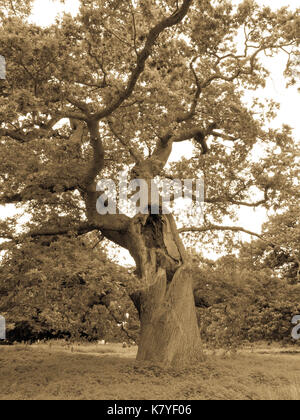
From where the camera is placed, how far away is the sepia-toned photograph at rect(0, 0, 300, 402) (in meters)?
9.82

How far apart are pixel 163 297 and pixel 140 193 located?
3.90 metres

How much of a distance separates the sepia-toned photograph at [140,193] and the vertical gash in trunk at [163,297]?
0.05 meters

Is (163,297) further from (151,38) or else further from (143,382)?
(151,38)

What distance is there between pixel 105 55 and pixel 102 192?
→ 4.82m

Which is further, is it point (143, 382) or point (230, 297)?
point (230, 297)

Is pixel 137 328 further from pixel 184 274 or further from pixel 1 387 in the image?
pixel 1 387

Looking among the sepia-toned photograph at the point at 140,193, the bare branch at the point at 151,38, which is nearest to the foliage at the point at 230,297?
the sepia-toned photograph at the point at 140,193

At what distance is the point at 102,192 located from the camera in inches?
561

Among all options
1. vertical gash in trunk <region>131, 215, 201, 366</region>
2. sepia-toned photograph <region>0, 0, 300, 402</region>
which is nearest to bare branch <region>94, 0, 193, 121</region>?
sepia-toned photograph <region>0, 0, 300, 402</region>

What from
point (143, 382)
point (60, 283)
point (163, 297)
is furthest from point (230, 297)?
point (60, 283)

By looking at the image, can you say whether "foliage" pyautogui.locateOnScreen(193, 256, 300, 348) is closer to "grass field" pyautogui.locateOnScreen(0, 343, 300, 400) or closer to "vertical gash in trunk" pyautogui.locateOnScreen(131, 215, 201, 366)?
"vertical gash in trunk" pyautogui.locateOnScreen(131, 215, 201, 366)

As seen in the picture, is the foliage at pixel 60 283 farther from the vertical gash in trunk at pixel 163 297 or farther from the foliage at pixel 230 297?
the foliage at pixel 230 297

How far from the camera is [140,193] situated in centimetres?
1521
